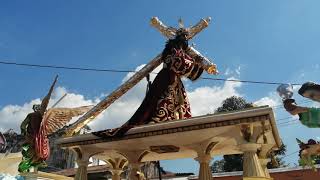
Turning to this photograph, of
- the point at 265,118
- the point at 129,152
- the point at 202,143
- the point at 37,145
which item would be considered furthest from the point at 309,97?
the point at 37,145

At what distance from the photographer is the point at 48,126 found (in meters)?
16.0

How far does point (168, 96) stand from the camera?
12898 millimetres

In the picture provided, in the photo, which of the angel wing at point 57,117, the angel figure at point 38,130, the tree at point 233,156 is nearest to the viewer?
the angel figure at point 38,130

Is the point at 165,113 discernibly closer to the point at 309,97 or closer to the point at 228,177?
the point at 309,97

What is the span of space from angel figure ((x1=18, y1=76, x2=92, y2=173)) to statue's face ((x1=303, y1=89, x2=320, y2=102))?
10.2m

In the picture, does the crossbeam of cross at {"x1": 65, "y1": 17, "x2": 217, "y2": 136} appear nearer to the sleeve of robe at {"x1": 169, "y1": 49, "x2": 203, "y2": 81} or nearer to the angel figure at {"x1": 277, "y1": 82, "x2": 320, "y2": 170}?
the sleeve of robe at {"x1": 169, "y1": 49, "x2": 203, "y2": 81}

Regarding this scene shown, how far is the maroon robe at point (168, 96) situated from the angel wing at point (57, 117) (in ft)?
11.4

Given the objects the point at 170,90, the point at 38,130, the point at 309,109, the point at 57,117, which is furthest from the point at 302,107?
the point at 57,117

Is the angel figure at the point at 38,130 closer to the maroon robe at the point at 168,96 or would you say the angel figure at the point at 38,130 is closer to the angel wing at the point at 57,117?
the angel wing at the point at 57,117

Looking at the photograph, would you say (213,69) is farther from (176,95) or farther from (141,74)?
(141,74)

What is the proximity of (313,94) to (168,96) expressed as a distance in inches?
261

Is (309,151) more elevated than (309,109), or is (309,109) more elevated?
(309,109)

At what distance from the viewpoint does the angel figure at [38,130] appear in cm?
1541

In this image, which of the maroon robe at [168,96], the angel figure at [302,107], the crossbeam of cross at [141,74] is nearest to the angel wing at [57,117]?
the crossbeam of cross at [141,74]
